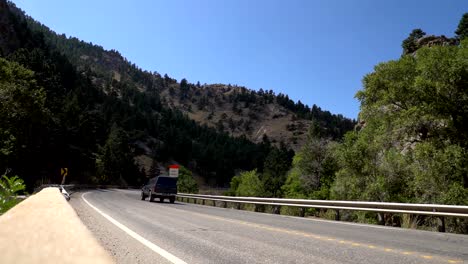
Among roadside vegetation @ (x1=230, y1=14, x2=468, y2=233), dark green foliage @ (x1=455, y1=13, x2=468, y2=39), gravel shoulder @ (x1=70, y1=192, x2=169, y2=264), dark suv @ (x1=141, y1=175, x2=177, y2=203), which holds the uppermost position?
dark green foliage @ (x1=455, y1=13, x2=468, y2=39)

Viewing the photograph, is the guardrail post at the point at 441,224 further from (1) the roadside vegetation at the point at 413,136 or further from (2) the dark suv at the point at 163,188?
(2) the dark suv at the point at 163,188

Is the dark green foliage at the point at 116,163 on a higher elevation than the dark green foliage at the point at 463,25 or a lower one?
lower

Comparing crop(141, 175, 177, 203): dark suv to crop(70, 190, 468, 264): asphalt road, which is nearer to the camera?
crop(70, 190, 468, 264): asphalt road

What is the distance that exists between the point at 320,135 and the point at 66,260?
70623 millimetres

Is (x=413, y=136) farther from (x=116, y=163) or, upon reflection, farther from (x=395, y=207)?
(x=116, y=163)

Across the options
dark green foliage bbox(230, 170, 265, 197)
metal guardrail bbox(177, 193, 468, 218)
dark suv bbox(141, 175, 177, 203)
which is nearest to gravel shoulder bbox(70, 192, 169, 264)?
metal guardrail bbox(177, 193, 468, 218)

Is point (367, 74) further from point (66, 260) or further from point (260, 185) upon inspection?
point (260, 185)

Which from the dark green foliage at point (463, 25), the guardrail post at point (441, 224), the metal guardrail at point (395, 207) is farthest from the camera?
the dark green foliage at point (463, 25)

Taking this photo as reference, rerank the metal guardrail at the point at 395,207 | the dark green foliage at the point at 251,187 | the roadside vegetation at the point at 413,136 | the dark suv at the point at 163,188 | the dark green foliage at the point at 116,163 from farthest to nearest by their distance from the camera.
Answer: the dark green foliage at the point at 116,163, the dark green foliage at the point at 251,187, the dark suv at the point at 163,188, the roadside vegetation at the point at 413,136, the metal guardrail at the point at 395,207

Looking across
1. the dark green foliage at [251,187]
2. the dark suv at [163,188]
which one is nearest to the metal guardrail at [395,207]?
the dark suv at [163,188]

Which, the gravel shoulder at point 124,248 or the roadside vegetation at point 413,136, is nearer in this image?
the gravel shoulder at point 124,248

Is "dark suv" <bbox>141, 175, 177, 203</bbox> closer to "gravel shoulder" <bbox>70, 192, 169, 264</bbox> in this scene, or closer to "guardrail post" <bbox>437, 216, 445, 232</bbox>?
"gravel shoulder" <bbox>70, 192, 169, 264</bbox>

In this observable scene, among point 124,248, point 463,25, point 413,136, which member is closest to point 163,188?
point 413,136

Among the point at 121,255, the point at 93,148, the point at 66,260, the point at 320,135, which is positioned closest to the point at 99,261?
the point at 66,260
